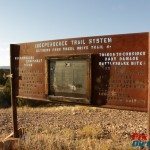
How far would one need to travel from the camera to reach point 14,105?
884 cm

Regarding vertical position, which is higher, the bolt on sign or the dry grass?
the bolt on sign

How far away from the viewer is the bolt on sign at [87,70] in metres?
6.46

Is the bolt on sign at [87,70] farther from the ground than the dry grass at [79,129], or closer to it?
farther from the ground

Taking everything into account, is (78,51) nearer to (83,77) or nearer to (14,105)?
Answer: (83,77)

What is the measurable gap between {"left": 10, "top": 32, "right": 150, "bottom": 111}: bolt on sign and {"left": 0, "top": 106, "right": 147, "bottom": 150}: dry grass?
104 centimetres

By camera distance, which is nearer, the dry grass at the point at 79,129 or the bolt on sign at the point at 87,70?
the bolt on sign at the point at 87,70

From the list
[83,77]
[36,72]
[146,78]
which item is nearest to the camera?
[146,78]

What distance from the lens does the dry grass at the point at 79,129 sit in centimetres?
777

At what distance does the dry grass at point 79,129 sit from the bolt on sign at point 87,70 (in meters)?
1.04

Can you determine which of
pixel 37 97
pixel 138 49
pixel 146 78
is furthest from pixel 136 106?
pixel 37 97

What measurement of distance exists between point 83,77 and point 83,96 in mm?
408

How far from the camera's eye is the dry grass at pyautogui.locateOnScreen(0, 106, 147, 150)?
25.5 ft

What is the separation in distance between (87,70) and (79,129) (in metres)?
3.78

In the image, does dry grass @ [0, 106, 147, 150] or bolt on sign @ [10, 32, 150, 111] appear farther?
dry grass @ [0, 106, 147, 150]
